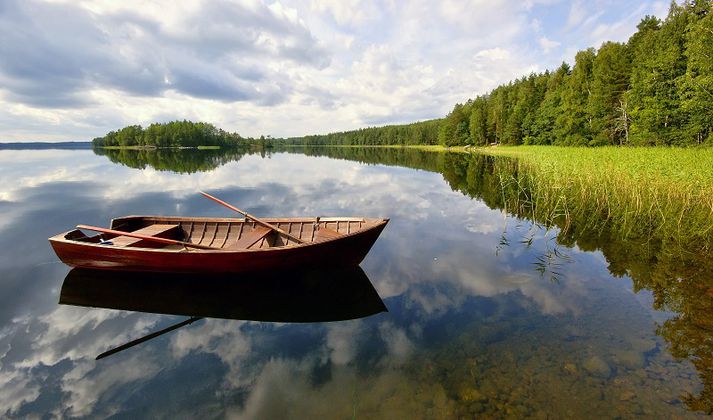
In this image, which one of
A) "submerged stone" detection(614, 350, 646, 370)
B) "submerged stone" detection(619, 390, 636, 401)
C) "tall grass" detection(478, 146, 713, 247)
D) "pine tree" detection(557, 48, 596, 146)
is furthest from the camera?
"pine tree" detection(557, 48, 596, 146)

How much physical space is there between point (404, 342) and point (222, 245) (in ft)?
23.7

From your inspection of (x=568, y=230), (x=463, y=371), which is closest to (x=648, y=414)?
(x=463, y=371)

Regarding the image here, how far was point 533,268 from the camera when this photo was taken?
1035 centimetres

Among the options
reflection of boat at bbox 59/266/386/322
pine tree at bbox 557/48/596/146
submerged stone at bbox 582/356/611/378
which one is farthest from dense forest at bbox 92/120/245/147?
submerged stone at bbox 582/356/611/378

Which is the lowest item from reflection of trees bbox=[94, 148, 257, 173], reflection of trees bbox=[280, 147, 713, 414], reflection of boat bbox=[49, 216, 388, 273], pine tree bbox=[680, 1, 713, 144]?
reflection of trees bbox=[280, 147, 713, 414]

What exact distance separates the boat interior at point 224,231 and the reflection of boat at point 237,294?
1.12 metres

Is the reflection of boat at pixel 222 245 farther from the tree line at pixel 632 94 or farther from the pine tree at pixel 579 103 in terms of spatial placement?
the pine tree at pixel 579 103

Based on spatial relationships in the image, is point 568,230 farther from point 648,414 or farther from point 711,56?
point 711,56

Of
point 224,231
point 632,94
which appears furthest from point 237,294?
point 632,94

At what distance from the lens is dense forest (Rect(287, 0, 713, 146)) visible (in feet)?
82.7

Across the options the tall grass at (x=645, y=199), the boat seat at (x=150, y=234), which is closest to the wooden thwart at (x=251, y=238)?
the boat seat at (x=150, y=234)

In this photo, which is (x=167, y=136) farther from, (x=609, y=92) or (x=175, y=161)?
(x=609, y=92)

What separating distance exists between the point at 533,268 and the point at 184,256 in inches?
409

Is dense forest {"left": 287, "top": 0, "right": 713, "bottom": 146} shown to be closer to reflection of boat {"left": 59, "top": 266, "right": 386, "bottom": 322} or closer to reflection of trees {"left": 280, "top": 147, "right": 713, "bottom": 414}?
reflection of trees {"left": 280, "top": 147, "right": 713, "bottom": 414}
